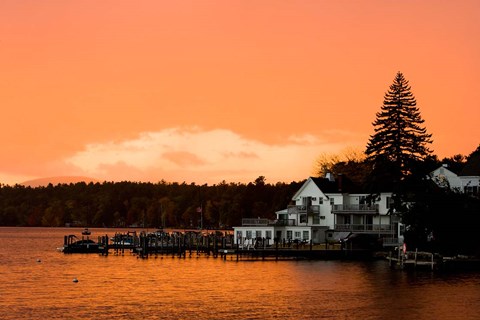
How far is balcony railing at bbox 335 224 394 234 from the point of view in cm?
12050

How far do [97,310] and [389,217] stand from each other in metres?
64.4

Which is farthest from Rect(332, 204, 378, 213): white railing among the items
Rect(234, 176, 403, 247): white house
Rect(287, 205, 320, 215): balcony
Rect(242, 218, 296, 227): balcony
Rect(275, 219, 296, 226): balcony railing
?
Rect(242, 218, 296, 227): balcony

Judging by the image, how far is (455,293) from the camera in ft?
247

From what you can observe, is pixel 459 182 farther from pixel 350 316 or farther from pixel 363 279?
pixel 350 316

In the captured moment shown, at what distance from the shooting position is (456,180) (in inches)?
4936

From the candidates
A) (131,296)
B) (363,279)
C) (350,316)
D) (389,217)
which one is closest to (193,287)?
(131,296)

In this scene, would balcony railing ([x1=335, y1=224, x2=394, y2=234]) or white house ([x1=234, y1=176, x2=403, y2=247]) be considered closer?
balcony railing ([x1=335, y1=224, x2=394, y2=234])

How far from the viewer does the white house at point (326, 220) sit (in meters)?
122

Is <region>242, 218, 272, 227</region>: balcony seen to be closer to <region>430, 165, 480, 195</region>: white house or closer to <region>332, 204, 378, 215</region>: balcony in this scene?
<region>332, 204, 378, 215</region>: balcony

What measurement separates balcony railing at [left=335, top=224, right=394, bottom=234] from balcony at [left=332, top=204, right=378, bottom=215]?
1972 millimetres

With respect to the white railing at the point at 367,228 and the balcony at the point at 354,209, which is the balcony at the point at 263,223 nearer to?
the balcony at the point at 354,209

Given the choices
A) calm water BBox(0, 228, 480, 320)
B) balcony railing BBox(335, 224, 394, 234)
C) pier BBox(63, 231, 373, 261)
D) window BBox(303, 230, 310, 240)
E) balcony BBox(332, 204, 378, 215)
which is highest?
balcony BBox(332, 204, 378, 215)

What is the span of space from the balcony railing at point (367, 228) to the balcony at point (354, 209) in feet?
6.47

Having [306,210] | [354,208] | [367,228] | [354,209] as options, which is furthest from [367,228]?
[306,210]
